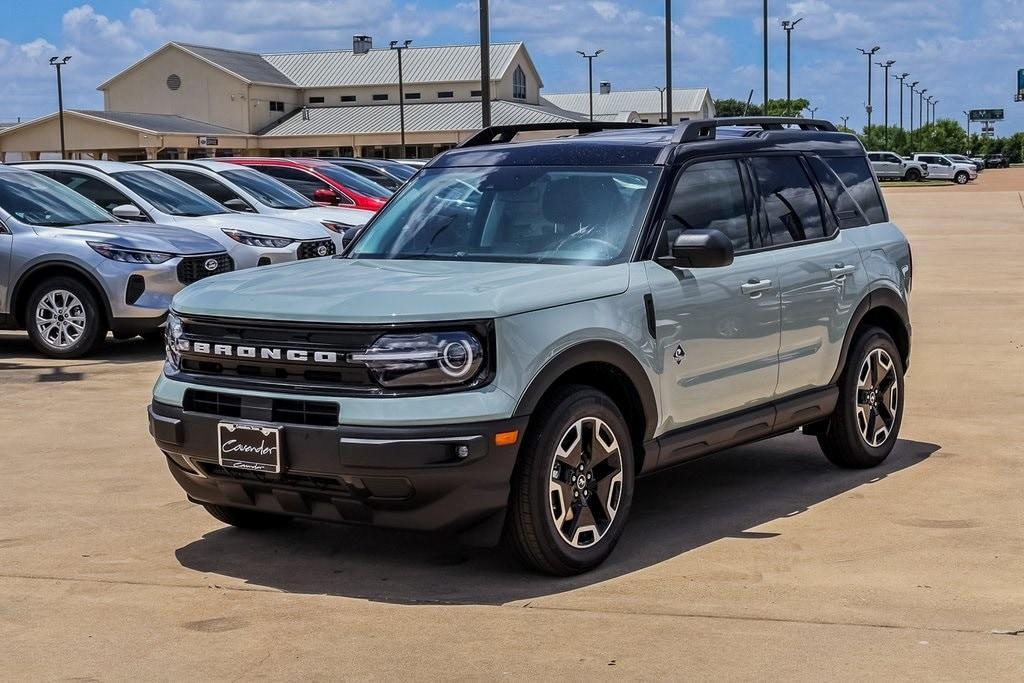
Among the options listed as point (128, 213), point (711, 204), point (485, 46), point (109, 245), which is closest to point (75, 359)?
point (109, 245)

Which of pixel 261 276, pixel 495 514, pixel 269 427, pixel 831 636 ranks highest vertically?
pixel 261 276

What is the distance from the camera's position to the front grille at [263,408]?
5500 millimetres

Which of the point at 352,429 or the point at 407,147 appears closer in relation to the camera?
the point at 352,429

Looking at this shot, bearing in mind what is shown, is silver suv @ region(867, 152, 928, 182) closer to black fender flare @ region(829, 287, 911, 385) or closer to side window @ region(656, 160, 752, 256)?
black fender flare @ region(829, 287, 911, 385)

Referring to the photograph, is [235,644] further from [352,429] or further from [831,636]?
[831,636]

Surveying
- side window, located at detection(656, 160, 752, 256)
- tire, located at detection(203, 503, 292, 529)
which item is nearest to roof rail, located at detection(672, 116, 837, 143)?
side window, located at detection(656, 160, 752, 256)

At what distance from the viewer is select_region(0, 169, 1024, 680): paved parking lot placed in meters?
4.91

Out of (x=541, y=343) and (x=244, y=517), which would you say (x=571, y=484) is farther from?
(x=244, y=517)

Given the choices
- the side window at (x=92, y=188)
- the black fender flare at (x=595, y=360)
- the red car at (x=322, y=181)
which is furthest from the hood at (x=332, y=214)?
the black fender flare at (x=595, y=360)

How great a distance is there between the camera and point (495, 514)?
556 centimetres

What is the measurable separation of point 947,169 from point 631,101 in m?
51.8

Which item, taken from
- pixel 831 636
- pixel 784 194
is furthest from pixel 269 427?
pixel 784 194

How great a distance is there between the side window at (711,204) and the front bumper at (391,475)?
1.53 meters

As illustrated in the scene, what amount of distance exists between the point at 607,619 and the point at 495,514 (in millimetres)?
595
